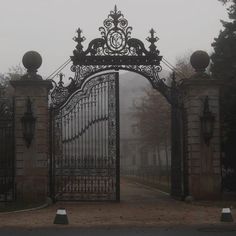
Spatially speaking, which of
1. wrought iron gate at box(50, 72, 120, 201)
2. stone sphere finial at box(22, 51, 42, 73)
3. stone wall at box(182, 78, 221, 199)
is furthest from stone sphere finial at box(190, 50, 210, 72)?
stone sphere finial at box(22, 51, 42, 73)

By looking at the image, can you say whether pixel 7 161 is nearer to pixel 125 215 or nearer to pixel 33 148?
pixel 33 148

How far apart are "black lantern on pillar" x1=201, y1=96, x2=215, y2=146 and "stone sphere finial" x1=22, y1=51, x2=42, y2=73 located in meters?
6.16

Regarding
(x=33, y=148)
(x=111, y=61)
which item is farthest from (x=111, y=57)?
(x=33, y=148)

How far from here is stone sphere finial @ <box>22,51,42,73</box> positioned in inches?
798

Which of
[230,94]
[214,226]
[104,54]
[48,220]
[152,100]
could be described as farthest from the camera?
[152,100]

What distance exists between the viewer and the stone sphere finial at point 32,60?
20281mm

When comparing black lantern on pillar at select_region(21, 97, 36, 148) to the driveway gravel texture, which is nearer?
the driveway gravel texture

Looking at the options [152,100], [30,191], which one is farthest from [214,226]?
[152,100]

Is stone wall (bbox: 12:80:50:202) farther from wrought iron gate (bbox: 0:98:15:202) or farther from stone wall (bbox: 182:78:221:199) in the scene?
stone wall (bbox: 182:78:221:199)

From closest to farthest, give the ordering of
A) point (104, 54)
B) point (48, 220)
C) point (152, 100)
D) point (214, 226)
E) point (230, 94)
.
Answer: point (214, 226) → point (48, 220) → point (104, 54) → point (230, 94) → point (152, 100)

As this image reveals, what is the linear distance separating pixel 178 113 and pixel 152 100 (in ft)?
75.1

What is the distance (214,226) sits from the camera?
13250mm

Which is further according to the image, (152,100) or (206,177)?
(152,100)

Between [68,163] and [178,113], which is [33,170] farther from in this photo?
[178,113]
